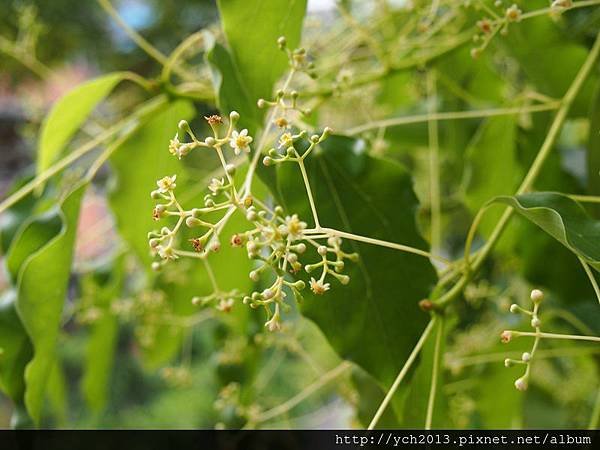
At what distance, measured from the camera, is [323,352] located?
1.72 metres

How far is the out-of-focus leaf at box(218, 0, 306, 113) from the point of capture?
43 cm

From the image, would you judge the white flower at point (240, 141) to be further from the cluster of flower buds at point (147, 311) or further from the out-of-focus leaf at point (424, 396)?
the cluster of flower buds at point (147, 311)

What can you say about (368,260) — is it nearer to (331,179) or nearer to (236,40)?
(331,179)

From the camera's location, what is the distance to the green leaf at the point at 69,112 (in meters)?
0.58

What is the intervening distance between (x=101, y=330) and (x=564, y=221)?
1.84ft

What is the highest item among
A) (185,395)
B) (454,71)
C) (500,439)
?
(454,71)

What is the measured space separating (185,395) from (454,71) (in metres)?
2.01

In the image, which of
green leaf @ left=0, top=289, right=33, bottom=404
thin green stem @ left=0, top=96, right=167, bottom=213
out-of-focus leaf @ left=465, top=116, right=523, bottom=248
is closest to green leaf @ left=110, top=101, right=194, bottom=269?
thin green stem @ left=0, top=96, right=167, bottom=213

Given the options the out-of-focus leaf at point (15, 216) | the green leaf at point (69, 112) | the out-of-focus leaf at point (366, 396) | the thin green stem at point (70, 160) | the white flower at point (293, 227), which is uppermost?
the green leaf at point (69, 112)

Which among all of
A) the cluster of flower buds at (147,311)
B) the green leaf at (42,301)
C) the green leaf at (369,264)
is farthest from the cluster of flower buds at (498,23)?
the cluster of flower buds at (147,311)

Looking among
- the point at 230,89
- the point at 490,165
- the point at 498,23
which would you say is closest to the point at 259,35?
the point at 230,89

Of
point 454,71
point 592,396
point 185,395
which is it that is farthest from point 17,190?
point 185,395

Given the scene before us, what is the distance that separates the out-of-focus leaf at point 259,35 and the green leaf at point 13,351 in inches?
9.2

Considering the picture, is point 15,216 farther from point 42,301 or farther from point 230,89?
point 230,89
